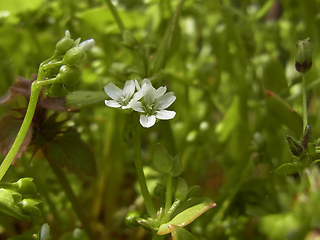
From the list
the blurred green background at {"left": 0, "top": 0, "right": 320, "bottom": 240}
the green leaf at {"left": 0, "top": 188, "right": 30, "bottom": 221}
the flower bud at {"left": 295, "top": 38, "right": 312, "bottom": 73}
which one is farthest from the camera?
the blurred green background at {"left": 0, "top": 0, "right": 320, "bottom": 240}

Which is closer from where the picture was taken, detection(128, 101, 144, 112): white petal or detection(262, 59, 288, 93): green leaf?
detection(128, 101, 144, 112): white petal

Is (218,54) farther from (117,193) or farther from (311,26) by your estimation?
(117,193)

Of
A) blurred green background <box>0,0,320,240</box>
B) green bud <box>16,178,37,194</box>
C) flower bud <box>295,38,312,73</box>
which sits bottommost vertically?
blurred green background <box>0,0,320,240</box>

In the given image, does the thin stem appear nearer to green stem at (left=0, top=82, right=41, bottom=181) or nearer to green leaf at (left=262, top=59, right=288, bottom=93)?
green stem at (left=0, top=82, right=41, bottom=181)

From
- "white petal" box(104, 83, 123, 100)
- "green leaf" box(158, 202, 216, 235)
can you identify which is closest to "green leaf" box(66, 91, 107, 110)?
"white petal" box(104, 83, 123, 100)

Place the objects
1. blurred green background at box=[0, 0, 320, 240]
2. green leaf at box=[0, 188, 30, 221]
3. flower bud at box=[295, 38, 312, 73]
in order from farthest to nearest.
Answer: blurred green background at box=[0, 0, 320, 240] → flower bud at box=[295, 38, 312, 73] → green leaf at box=[0, 188, 30, 221]

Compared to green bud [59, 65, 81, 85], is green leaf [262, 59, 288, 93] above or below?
below
